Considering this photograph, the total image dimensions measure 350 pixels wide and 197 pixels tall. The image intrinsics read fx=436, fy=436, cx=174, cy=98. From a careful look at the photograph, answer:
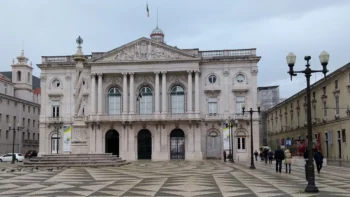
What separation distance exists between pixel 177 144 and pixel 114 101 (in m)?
10.8

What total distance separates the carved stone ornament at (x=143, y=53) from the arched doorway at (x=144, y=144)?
33.3ft

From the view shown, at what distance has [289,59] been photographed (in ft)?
60.0

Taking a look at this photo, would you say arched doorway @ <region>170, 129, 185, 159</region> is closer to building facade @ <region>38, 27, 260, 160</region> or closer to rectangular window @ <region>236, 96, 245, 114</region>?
building facade @ <region>38, 27, 260, 160</region>

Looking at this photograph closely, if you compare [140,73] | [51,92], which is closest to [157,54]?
[140,73]

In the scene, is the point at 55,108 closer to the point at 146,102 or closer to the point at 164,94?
the point at 146,102

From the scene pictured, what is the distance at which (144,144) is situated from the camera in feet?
198

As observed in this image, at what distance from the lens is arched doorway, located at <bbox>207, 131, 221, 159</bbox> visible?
59.4 m

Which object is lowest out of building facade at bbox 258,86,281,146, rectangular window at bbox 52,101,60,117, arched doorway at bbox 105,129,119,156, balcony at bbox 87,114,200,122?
arched doorway at bbox 105,129,119,156

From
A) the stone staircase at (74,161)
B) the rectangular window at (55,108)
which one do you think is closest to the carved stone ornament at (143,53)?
the rectangular window at (55,108)

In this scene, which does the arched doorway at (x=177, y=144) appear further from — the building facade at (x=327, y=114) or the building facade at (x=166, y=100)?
the building facade at (x=327, y=114)

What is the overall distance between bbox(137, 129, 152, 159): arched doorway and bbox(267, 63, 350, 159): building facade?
2020 centimetres

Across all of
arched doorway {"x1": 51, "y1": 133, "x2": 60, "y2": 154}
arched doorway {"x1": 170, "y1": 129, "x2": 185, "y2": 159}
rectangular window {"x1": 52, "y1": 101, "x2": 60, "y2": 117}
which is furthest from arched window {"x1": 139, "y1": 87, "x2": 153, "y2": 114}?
arched doorway {"x1": 51, "y1": 133, "x2": 60, "y2": 154}

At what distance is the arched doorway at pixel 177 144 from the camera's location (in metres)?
59.8

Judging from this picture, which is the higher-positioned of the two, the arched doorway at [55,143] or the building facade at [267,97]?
the building facade at [267,97]
